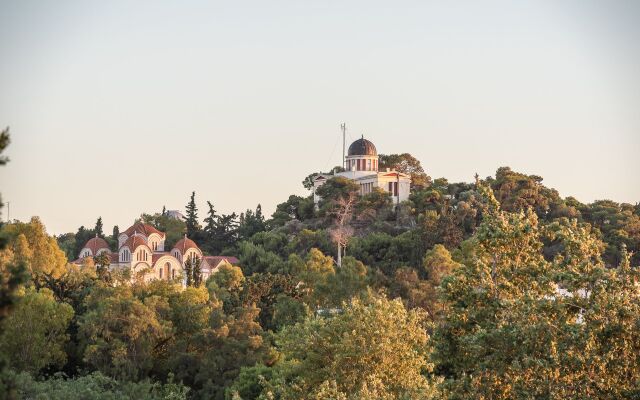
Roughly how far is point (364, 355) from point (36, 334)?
18.6m

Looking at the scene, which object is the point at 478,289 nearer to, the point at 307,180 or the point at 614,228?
the point at 614,228

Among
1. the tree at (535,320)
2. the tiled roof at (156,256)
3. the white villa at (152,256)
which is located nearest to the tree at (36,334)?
the tree at (535,320)

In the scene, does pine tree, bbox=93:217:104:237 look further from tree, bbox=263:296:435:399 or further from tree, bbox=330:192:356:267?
tree, bbox=263:296:435:399

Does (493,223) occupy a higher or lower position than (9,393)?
higher

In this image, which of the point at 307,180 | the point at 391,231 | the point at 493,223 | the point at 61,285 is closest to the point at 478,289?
the point at 493,223

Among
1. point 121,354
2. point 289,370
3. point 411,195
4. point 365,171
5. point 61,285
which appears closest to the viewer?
point 289,370

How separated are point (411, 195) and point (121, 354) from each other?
154 feet

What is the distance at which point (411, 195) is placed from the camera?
8562cm

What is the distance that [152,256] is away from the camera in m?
84.7

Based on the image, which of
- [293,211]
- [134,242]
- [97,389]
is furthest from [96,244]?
[97,389]

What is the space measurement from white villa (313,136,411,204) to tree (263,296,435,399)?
182 ft

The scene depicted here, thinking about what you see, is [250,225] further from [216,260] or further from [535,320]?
[535,320]

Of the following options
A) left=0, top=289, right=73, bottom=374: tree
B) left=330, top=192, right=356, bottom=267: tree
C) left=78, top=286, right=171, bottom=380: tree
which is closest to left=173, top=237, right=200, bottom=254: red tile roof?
left=330, top=192, right=356, bottom=267: tree

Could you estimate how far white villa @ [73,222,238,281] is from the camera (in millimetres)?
82125
